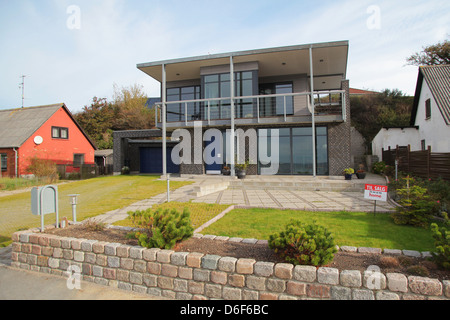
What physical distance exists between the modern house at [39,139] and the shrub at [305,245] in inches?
853

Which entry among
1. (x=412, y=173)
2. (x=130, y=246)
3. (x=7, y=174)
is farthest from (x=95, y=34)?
(x=7, y=174)

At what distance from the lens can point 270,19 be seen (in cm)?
962

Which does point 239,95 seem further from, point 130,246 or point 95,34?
point 130,246

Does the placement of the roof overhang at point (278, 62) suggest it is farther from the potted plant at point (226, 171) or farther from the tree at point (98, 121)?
the tree at point (98, 121)

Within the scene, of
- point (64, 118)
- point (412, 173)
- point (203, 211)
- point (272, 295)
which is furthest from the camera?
point (64, 118)

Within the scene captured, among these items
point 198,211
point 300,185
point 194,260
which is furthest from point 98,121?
point 194,260

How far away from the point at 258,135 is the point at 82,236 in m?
11.1

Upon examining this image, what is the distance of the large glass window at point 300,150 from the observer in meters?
13.8

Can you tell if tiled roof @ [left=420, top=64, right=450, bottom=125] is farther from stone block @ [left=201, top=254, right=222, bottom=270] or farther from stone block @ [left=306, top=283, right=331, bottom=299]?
stone block @ [left=201, top=254, right=222, bottom=270]

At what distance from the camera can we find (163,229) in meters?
3.94

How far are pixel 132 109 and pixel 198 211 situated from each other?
2885cm

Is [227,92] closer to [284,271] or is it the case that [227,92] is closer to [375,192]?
[375,192]

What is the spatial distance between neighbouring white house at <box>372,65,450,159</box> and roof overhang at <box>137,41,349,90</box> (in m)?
4.58
